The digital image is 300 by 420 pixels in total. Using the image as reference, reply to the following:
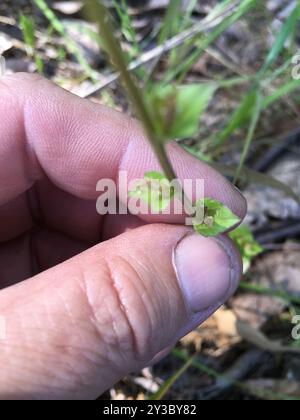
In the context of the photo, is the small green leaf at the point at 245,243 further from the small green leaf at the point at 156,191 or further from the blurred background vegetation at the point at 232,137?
the small green leaf at the point at 156,191

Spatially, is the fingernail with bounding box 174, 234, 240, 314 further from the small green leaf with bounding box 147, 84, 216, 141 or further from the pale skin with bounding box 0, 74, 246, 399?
the small green leaf with bounding box 147, 84, 216, 141

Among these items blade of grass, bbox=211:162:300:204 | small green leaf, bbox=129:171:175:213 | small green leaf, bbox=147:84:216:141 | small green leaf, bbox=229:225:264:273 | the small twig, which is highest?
the small twig

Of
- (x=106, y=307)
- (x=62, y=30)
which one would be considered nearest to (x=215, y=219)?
(x=106, y=307)

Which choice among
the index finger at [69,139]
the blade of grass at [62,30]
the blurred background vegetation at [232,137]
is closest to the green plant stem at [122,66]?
the blurred background vegetation at [232,137]

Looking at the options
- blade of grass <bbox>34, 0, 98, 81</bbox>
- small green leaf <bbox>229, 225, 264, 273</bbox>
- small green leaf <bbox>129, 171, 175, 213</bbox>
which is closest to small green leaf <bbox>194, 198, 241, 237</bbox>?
small green leaf <bbox>129, 171, 175, 213</bbox>

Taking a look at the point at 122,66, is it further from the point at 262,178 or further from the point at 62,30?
the point at 62,30
